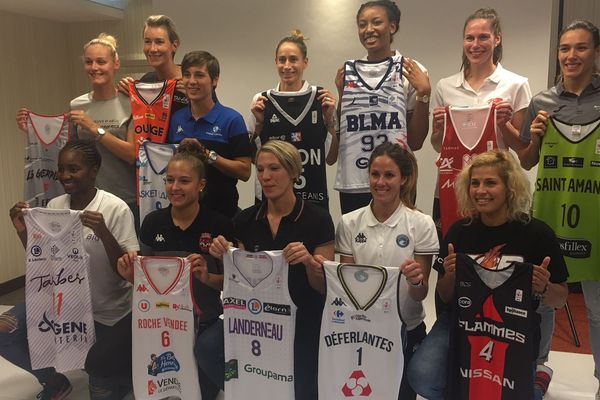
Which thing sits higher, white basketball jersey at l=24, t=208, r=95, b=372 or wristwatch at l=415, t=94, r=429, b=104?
wristwatch at l=415, t=94, r=429, b=104

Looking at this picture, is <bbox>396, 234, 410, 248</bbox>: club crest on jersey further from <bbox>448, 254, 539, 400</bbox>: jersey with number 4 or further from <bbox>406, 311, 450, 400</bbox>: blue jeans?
<bbox>406, 311, 450, 400</bbox>: blue jeans

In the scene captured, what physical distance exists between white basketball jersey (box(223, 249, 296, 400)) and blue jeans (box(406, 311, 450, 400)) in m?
0.60

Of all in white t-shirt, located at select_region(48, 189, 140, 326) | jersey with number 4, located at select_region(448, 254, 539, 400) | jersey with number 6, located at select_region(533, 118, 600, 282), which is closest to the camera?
jersey with number 4, located at select_region(448, 254, 539, 400)

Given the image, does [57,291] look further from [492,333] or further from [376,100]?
[492,333]

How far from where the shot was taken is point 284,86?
3.39m

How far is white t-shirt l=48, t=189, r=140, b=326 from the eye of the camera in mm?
2998

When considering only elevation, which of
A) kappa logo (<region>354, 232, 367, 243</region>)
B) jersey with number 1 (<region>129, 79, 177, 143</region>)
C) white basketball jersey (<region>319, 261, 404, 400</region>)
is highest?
jersey with number 1 (<region>129, 79, 177, 143</region>)

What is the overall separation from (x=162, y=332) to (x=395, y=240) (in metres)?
1.30

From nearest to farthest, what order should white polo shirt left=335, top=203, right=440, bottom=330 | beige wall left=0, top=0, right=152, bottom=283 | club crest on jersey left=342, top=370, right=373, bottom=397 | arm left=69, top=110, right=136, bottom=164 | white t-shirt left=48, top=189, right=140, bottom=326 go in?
1. club crest on jersey left=342, top=370, right=373, bottom=397
2. white polo shirt left=335, top=203, right=440, bottom=330
3. white t-shirt left=48, top=189, right=140, bottom=326
4. arm left=69, top=110, right=136, bottom=164
5. beige wall left=0, top=0, right=152, bottom=283

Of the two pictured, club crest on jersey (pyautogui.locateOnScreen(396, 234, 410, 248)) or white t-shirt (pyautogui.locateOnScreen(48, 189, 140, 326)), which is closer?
club crest on jersey (pyautogui.locateOnScreen(396, 234, 410, 248))

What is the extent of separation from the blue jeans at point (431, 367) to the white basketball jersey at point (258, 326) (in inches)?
23.7

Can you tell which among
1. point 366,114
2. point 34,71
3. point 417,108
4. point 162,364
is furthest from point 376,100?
point 34,71

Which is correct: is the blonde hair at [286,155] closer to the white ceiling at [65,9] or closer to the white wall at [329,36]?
the white wall at [329,36]

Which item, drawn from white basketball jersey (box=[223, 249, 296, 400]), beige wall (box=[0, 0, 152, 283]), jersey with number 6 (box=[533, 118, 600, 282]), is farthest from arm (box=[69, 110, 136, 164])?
beige wall (box=[0, 0, 152, 283])
